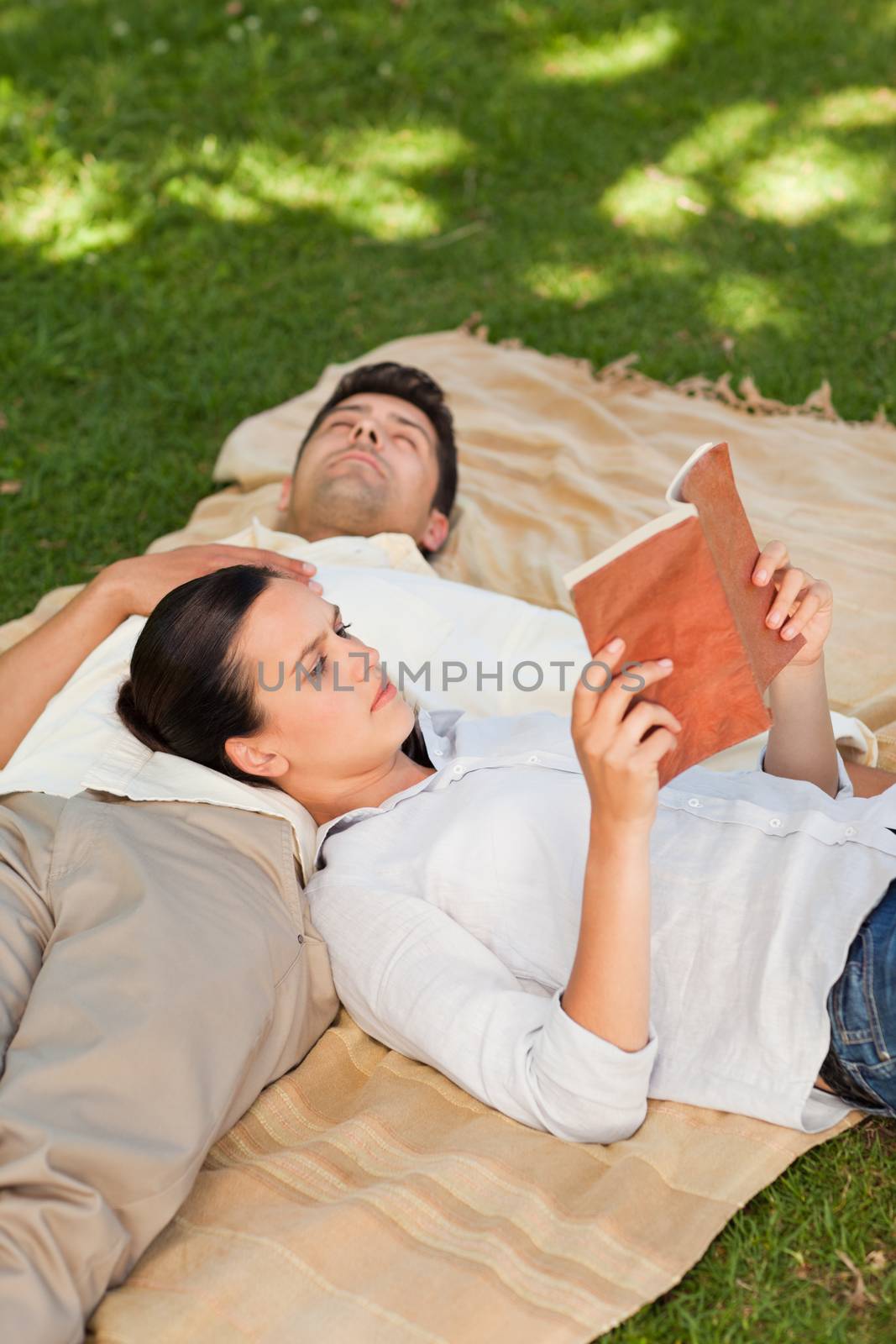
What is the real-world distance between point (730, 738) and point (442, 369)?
3.54m

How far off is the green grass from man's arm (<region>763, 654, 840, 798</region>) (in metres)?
2.65

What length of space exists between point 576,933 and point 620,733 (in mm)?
668

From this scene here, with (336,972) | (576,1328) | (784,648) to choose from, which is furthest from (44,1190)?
(784,648)

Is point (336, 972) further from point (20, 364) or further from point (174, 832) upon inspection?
point (20, 364)

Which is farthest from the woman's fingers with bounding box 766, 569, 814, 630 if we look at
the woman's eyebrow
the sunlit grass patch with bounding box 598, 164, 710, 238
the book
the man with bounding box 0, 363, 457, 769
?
the sunlit grass patch with bounding box 598, 164, 710, 238

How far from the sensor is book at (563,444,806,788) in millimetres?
1852

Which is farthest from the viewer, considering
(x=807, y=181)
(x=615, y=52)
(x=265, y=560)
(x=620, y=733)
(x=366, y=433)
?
(x=615, y=52)

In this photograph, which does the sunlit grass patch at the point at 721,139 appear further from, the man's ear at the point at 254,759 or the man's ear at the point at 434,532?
the man's ear at the point at 254,759


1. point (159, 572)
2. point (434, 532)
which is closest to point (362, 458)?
point (434, 532)

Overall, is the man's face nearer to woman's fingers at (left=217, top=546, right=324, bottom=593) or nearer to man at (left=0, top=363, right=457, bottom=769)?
man at (left=0, top=363, right=457, bottom=769)

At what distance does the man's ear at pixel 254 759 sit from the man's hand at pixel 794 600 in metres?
1.05

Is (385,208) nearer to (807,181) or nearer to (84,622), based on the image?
(807,181)

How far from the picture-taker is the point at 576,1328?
200 cm

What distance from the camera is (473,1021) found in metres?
2.24
